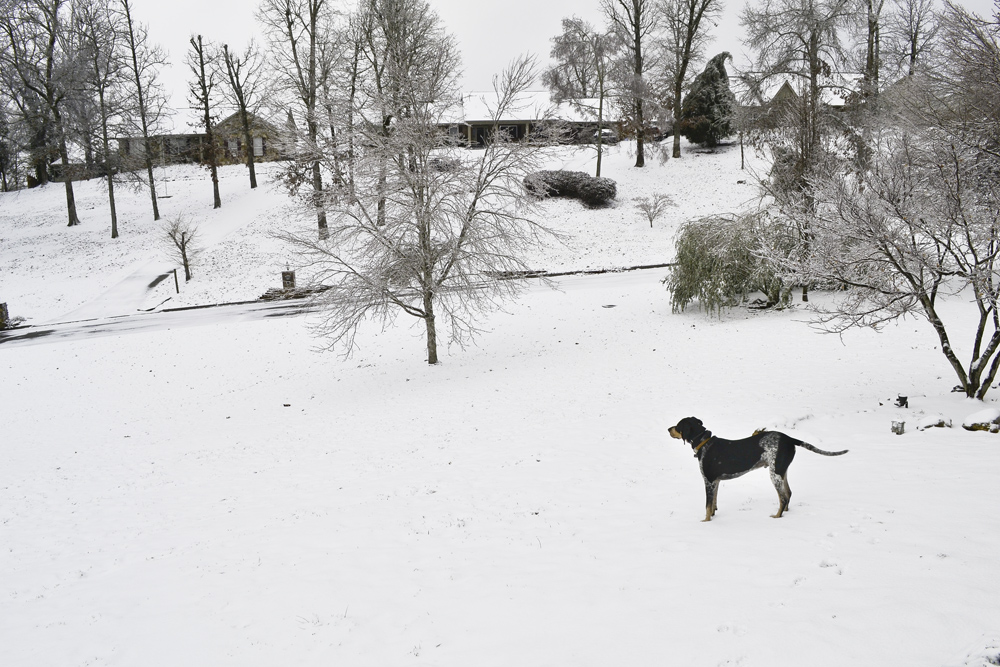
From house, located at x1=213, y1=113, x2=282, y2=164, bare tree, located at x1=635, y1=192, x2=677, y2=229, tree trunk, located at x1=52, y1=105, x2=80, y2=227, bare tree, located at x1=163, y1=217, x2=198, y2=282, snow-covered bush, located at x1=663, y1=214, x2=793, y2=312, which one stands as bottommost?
snow-covered bush, located at x1=663, y1=214, x2=793, y2=312

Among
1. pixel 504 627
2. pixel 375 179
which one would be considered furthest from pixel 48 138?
pixel 504 627

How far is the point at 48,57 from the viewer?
117 feet

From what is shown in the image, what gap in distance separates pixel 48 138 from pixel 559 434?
130ft

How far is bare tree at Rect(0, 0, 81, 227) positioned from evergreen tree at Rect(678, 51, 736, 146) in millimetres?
38119

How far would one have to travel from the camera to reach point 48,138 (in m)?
Result: 35.8

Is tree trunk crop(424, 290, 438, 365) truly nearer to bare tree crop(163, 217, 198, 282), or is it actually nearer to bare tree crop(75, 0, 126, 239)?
bare tree crop(163, 217, 198, 282)

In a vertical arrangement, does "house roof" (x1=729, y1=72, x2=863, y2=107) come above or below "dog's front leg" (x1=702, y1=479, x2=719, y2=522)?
above

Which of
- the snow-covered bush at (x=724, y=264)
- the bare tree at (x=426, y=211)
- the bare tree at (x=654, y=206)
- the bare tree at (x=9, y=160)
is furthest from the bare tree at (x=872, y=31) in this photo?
the bare tree at (x=9, y=160)

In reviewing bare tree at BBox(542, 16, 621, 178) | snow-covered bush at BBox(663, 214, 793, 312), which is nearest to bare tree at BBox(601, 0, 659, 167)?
bare tree at BBox(542, 16, 621, 178)

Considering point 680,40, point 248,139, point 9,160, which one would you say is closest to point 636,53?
point 680,40

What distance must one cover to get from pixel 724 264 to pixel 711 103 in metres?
26.8

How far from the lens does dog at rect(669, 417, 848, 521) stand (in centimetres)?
639

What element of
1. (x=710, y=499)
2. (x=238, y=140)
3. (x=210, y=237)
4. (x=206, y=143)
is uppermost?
(x=238, y=140)

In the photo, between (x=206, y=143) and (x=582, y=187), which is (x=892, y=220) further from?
(x=206, y=143)
